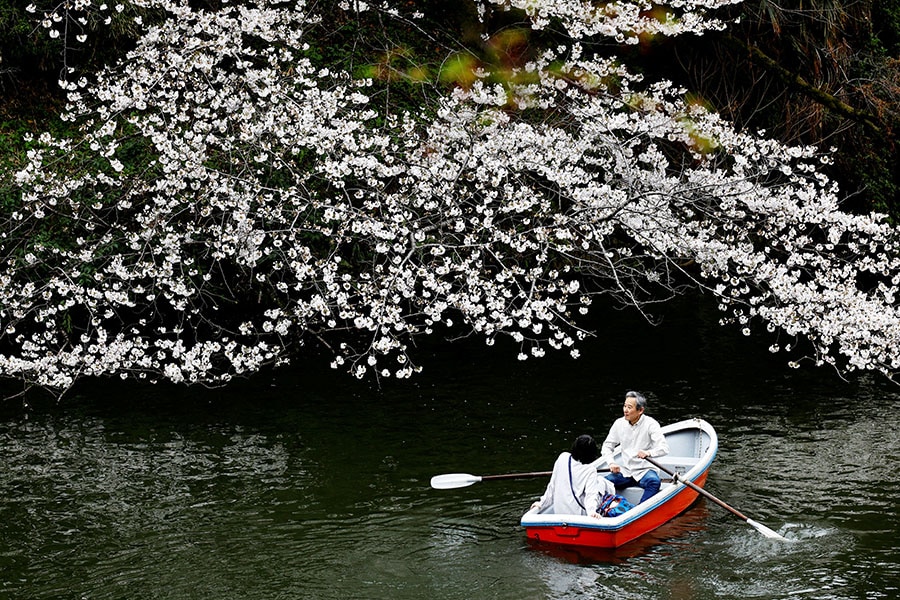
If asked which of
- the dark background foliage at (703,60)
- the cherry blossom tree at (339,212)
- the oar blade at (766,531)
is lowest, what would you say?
the oar blade at (766,531)

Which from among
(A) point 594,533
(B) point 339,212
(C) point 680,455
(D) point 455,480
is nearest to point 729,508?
(A) point 594,533

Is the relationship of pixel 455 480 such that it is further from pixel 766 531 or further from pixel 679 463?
pixel 766 531

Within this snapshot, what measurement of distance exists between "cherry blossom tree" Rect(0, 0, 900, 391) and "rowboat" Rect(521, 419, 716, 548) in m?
2.54

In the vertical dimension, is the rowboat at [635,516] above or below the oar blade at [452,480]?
below

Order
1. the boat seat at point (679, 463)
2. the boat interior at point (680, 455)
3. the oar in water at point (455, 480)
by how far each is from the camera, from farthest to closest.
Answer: the boat seat at point (679, 463)
the oar in water at point (455, 480)
the boat interior at point (680, 455)

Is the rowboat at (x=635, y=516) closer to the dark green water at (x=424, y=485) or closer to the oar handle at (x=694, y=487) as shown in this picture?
the oar handle at (x=694, y=487)

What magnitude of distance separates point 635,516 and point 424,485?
2678 mm

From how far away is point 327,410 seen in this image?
13773 millimetres

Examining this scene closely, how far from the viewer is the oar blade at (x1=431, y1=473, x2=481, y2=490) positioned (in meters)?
10.5

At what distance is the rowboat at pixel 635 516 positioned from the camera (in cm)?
923

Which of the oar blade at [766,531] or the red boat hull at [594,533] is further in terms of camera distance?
the oar blade at [766,531]

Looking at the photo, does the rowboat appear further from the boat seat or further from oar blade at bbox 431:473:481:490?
oar blade at bbox 431:473:481:490

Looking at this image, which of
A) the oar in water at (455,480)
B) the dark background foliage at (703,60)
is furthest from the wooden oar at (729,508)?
the dark background foliage at (703,60)

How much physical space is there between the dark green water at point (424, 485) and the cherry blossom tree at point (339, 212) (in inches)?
30.2
